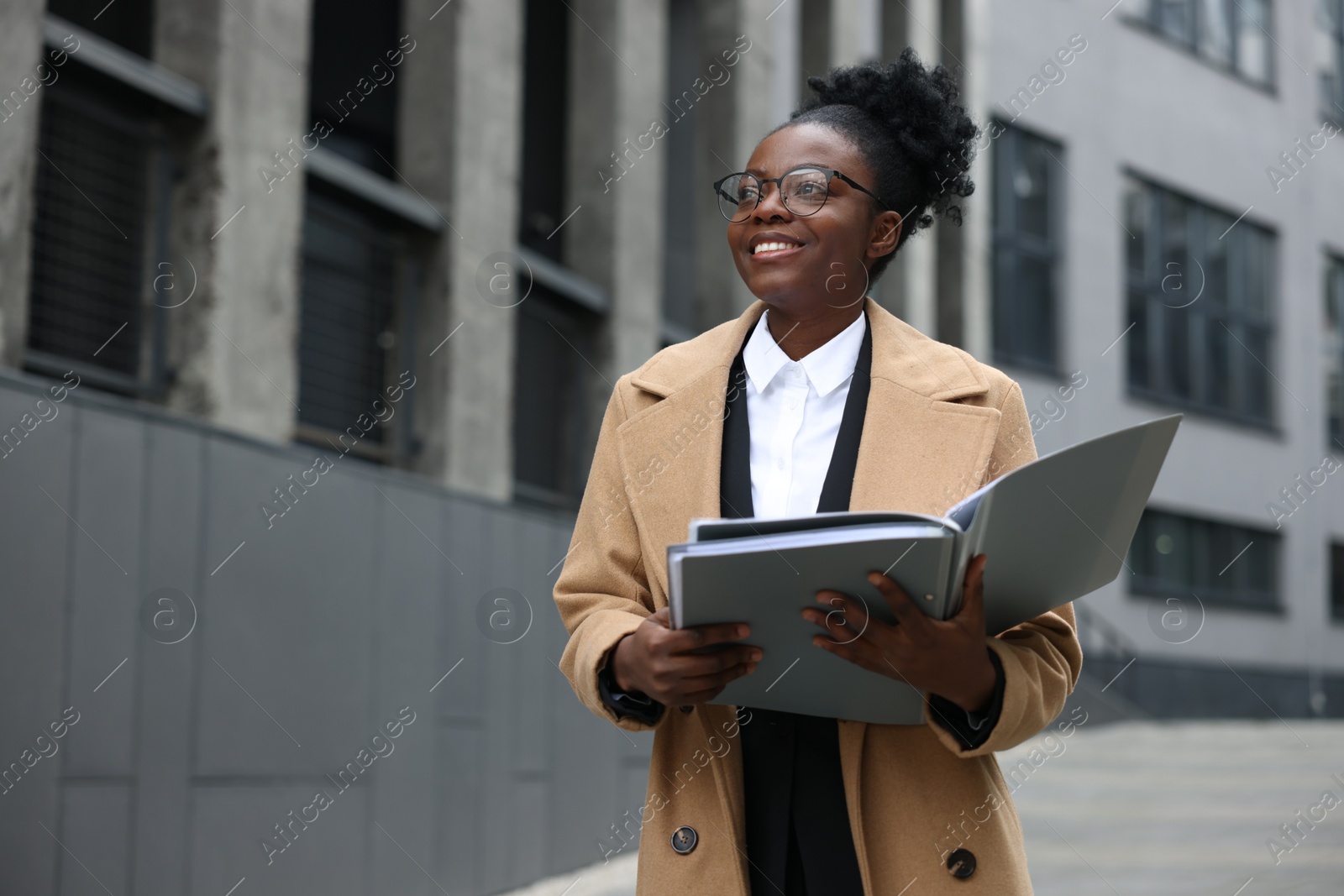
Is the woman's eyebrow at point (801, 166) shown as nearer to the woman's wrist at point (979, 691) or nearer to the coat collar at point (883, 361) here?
the coat collar at point (883, 361)

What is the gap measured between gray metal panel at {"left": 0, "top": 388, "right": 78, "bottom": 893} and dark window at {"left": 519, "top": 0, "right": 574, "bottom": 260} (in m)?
7.36

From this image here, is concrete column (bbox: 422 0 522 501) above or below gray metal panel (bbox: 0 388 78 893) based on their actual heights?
above

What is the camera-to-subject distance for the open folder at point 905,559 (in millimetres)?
1789

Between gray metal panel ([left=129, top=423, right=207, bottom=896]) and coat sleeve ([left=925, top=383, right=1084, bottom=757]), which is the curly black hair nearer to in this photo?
coat sleeve ([left=925, top=383, right=1084, bottom=757])

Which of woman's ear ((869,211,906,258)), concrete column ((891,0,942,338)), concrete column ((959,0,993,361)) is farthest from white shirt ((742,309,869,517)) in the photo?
concrete column ((959,0,993,361))

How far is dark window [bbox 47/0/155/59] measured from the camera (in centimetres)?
820

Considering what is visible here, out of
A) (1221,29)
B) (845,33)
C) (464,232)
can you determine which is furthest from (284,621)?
(1221,29)

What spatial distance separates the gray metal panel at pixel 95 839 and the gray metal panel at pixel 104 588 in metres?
0.08

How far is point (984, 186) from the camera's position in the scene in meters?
19.6

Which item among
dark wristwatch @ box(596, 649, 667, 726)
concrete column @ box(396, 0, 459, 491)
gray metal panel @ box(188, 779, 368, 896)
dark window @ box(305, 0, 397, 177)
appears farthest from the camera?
dark window @ box(305, 0, 397, 177)

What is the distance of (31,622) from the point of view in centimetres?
501

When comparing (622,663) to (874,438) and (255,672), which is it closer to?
(874,438)

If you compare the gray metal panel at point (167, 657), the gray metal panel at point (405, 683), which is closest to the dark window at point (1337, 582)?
the gray metal panel at point (405, 683)

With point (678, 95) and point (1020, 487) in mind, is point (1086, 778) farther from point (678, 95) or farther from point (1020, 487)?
point (1020, 487)
